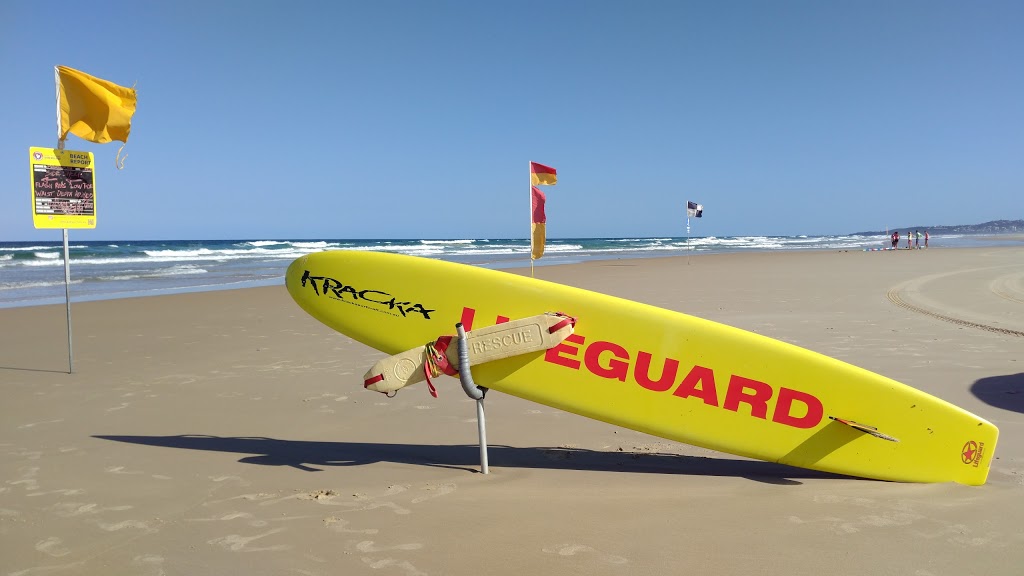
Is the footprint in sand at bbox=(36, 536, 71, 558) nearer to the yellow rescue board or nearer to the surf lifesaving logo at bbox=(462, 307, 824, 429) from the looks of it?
the yellow rescue board

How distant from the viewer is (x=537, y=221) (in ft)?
21.6

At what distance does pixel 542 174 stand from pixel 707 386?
4025 millimetres

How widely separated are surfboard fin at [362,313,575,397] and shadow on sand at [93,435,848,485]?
2.06ft

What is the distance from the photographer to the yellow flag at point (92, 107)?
564cm

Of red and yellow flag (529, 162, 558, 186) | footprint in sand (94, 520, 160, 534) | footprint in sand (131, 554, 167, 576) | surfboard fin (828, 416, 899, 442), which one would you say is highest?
red and yellow flag (529, 162, 558, 186)

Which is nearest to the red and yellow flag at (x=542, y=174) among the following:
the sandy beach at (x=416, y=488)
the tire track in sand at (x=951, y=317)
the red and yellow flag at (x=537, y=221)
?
the red and yellow flag at (x=537, y=221)

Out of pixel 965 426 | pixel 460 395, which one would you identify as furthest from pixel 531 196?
pixel 965 426

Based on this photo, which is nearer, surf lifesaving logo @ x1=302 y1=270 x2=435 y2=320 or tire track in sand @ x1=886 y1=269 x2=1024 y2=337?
surf lifesaving logo @ x1=302 y1=270 x2=435 y2=320

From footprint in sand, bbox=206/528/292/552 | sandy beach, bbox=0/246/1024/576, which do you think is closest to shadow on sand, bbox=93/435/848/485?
sandy beach, bbox=0/246/1024/576

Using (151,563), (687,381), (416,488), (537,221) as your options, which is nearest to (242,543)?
(151,563)

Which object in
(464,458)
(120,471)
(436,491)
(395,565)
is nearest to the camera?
(395,565)

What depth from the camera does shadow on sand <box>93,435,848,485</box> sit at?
324cm

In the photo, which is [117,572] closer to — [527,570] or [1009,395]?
[527,570]

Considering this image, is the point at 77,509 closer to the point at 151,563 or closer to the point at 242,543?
the point at 151,563
